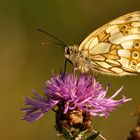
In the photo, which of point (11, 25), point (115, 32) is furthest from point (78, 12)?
point (115, 32)

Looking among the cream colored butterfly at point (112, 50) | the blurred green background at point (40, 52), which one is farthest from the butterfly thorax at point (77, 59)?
the blurred green background at point (40, 52)

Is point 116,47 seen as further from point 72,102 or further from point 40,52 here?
point 40,52

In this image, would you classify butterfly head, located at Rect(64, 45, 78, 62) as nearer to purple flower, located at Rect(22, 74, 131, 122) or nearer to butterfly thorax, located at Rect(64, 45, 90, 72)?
butterfly thorax, located at Rect(64, 45, 90, 72)

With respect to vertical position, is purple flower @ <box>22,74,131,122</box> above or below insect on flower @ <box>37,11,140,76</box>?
below

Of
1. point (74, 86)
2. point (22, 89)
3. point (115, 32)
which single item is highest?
point (115, 32)

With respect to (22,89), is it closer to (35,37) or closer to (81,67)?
(35,37)

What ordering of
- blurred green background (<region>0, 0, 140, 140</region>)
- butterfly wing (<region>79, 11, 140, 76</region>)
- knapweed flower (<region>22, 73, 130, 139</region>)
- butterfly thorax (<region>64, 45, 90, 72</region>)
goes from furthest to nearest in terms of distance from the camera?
blurred green background (<region>0, 0, 140, 140</region>), butterfly wing (<region>79, 11, 140, 76</region>), butterfly thorax (<region>64, 45, 90, 72</region>), knapweed flower (<region>22, 73, 130, 139</region>)

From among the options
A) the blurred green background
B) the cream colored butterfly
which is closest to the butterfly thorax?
the cream colored butterfly
